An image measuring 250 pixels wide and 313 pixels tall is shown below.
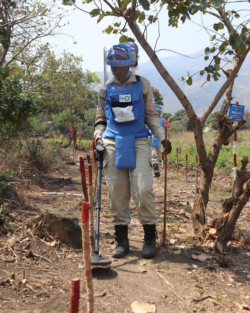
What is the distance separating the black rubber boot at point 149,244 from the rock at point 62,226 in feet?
2.22

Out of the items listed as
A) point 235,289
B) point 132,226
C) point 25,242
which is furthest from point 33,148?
point 235,289

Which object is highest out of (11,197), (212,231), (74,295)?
(74,295)

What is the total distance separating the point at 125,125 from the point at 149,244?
1240mm

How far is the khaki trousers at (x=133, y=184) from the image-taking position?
3.21m

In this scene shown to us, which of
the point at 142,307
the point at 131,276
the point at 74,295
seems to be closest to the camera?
the point at 74,295

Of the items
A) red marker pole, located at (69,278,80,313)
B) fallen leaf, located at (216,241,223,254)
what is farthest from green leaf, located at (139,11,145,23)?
red marker pole, located at (69,278,80,313)

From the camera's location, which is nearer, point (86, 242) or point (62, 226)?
point (86, 242)

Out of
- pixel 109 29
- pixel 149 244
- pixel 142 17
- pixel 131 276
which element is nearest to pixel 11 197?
pixel 149 244

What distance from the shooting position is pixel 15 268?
2.67 metres

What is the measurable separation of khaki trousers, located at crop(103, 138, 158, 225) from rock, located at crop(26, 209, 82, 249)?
1.42 ft

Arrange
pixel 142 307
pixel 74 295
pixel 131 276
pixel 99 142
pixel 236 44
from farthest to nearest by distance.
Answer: pixel 99 142, pixel 236 44, pixel 131 276, pixel 142 307, pixel 74 295

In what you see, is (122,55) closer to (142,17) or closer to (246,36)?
(142,17)

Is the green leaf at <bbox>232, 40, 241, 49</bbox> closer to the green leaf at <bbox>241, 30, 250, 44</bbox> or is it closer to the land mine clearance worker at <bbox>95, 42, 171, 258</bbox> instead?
the green leaf at <bbox>241, 30, 250, 44</bbox>

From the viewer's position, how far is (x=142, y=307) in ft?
7.70
